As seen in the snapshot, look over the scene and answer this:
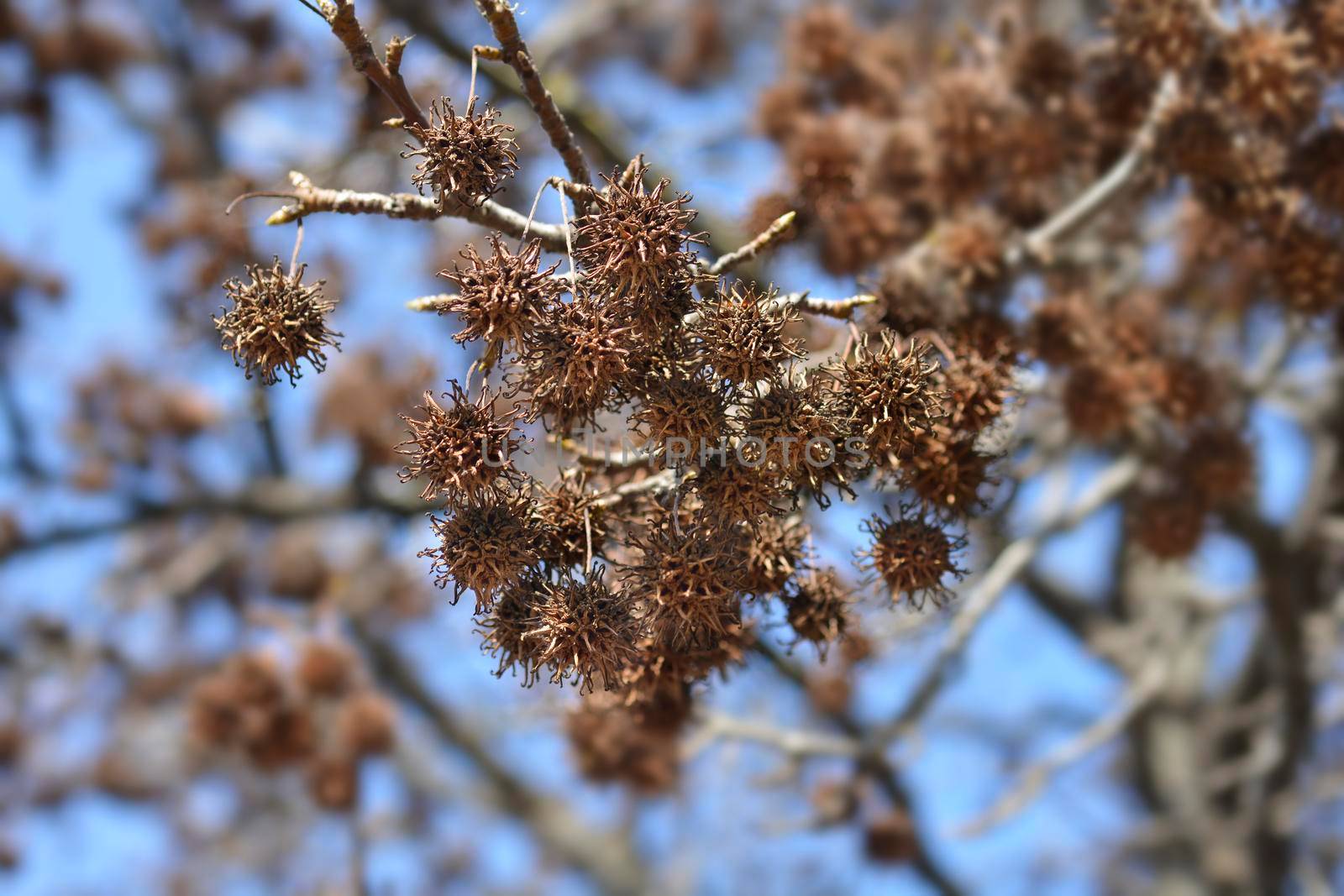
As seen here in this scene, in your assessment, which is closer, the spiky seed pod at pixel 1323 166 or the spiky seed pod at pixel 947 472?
the spiky seed pod at pixel 947 472

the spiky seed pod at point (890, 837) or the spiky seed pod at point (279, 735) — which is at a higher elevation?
the spiky seed pod at point (279, 735)

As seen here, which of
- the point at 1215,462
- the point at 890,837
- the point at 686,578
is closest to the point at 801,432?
the point at 686,578

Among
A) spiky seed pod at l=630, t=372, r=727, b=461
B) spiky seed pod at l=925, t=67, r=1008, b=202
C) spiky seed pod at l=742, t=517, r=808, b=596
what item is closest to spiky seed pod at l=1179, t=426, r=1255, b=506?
spiky seed pod at l=925, t=67, r=1008, b=202

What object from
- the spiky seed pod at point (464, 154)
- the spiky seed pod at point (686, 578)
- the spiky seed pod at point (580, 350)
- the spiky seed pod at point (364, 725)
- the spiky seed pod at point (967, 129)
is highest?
the spiky seed pod at point (967, 129)

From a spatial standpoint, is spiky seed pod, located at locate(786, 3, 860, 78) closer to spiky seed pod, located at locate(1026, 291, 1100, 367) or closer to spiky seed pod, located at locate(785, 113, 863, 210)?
spiky seed pod, located at locate(785, 113, 863, 210)

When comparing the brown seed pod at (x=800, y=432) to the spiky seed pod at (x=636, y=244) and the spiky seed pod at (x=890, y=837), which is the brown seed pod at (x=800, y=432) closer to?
the spiky seed pod at (x=636, y=244)

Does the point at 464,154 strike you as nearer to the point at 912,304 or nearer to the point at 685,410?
the point at 685,410

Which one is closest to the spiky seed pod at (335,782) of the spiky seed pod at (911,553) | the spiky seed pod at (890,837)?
the spiky seed pod at (890,837)
